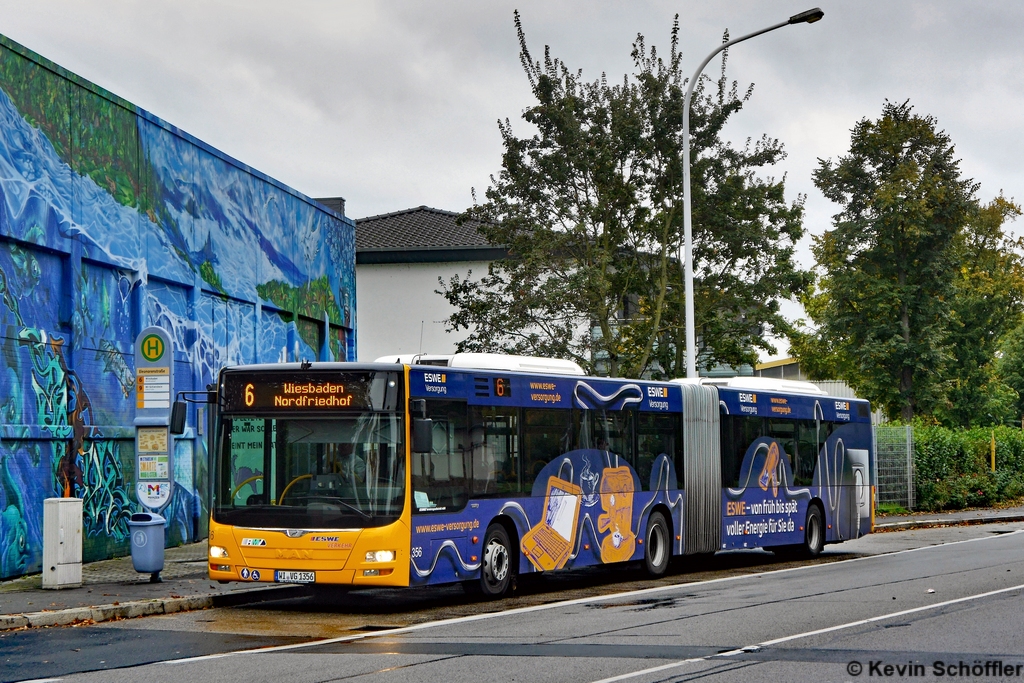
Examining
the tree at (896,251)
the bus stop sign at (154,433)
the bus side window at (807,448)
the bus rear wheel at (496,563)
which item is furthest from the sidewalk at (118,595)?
the tree at (896,251)

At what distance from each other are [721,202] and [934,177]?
18.1m

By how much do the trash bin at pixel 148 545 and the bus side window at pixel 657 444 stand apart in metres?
6.80

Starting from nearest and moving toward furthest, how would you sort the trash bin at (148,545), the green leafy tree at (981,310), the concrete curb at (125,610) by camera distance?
1. the concrete curb at (125,610)
2. the trash bin at (148,545)
3. the green leafy tree at (981,310)

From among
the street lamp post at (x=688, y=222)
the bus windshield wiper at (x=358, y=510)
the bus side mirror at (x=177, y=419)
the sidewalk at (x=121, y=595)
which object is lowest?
the sidewalk at (x=121, y=595)

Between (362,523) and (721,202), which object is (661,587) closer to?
(362,523)

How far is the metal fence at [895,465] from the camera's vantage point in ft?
119

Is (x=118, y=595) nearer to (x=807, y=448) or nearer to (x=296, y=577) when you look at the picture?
(x=296, y=577)

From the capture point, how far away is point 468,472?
50.4 ft

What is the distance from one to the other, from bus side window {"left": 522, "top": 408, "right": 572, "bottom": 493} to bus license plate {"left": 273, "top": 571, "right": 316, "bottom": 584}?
3.31 meters

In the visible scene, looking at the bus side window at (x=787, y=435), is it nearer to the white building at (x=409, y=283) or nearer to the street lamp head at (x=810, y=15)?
the street lamp head at (x=810, y=15)

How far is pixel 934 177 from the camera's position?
43.6 metres

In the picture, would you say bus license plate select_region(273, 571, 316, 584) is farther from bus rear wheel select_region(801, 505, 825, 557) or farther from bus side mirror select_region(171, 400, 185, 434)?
bus rear wheel select_region(801, 505, 825, 557)

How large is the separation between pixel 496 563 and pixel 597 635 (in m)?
4.14

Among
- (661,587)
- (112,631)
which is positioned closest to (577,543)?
→ (661,587)
